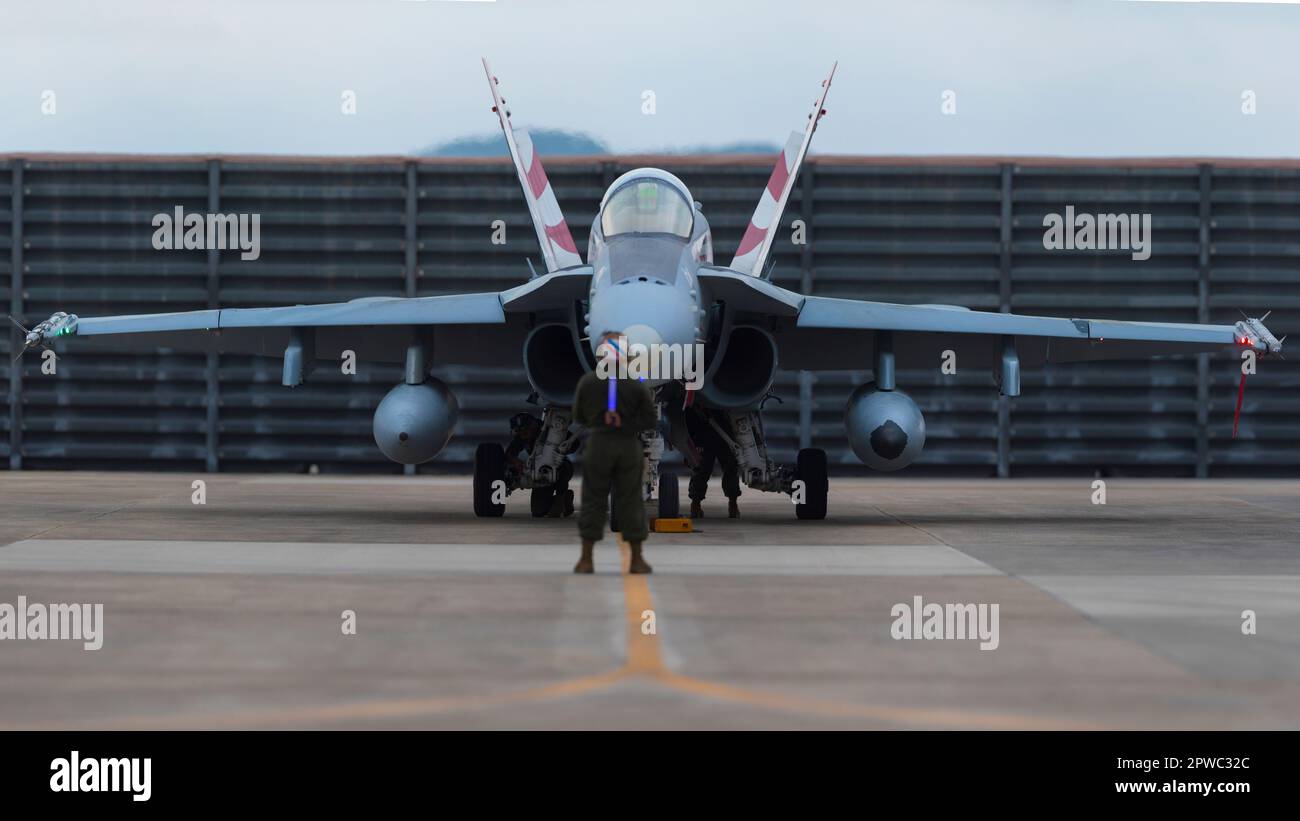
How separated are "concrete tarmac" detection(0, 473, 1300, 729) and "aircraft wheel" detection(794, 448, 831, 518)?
0.54m

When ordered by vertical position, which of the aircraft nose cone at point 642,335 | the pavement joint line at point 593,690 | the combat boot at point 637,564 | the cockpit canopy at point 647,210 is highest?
the cockpit canopy at point 647,210

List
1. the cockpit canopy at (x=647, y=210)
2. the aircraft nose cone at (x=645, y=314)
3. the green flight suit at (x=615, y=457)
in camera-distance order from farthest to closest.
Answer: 1. the cockpit canopy at (x=647, y=210)
2. the aircraft nose cone at (x=645, y=314)
3. the green flight suit at (x=615, y=457)

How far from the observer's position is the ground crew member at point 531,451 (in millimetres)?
16047

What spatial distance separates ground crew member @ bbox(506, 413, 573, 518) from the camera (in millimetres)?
16047

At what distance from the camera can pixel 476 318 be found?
51.7 ft

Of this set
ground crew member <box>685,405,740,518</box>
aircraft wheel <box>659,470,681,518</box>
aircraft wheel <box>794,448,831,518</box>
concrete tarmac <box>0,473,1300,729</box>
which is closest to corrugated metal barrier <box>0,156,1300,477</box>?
ground crew member <box>685,405,740,518</box>

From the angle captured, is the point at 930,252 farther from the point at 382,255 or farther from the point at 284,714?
the point at 284,714

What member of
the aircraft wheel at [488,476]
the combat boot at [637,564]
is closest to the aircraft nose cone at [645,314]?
the combat boot at [637,564]

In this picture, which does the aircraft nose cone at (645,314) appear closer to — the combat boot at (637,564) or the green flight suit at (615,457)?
the green flight suit at (615,457)

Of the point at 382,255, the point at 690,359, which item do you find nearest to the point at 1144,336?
the point at 690,359

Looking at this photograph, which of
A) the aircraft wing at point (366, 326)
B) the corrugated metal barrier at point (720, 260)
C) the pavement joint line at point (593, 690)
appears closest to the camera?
the pavement joint line at point (593, 690)

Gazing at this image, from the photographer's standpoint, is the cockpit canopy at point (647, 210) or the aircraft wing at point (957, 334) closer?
the cockpit canopy at point (647, 210)

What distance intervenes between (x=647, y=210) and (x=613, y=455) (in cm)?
444

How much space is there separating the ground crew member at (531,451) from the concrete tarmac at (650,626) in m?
0.83
